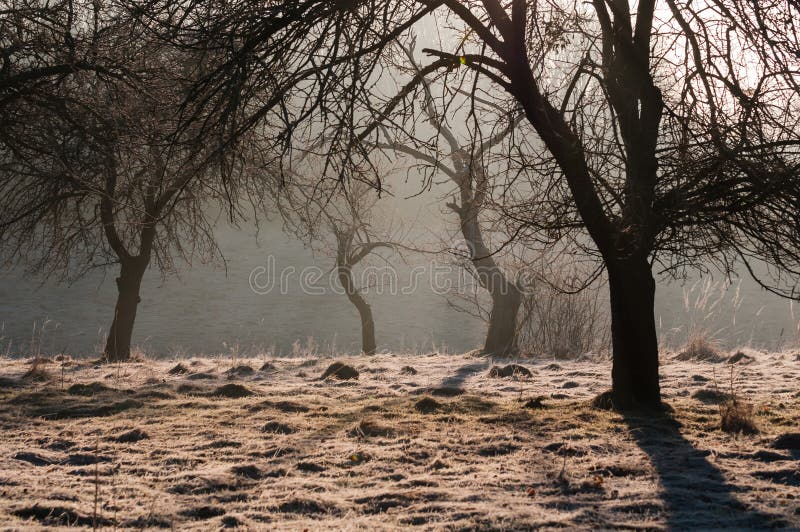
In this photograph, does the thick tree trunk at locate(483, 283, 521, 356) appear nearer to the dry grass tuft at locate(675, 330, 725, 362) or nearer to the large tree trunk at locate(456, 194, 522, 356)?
the large tree trunk at locate(456, 194, 522, 356)

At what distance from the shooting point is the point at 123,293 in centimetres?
1391

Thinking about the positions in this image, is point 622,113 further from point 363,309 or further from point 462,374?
point 363,309

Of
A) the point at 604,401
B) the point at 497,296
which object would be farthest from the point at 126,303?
the point at 604,401

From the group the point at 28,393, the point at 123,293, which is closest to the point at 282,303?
the point at 123,293

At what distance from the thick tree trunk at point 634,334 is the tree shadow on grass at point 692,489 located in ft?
2.75

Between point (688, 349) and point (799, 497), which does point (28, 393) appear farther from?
point (688, 349)

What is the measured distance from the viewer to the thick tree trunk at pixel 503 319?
15094 mm

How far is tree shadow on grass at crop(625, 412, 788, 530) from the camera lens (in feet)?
12.1

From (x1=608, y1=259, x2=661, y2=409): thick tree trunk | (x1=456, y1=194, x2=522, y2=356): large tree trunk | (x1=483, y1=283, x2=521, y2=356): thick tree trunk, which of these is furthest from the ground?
(x1=456, y1=194, x2=522, y2=356): large tree trunk

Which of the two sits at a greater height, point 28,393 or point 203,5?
point 203,5

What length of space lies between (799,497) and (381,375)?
6210mm

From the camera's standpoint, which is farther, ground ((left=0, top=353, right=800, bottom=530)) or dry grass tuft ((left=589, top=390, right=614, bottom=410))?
dry grass tuft ((left=589, top=390, right=614, bottom=410))

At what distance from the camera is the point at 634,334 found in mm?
6508

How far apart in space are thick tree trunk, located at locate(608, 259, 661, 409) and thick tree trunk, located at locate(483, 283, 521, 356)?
327 inches
